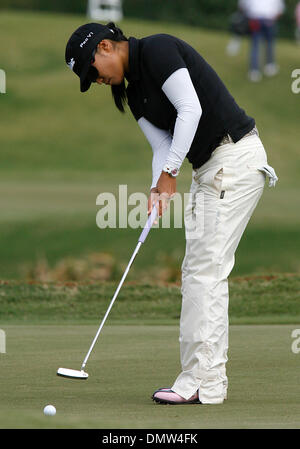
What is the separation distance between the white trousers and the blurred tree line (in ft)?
103

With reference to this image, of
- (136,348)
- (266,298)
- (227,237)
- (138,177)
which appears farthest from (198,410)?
(138,177)

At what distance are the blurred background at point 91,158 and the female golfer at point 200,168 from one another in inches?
256

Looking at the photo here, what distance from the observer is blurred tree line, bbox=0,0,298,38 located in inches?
1442

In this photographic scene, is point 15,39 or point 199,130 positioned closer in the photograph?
point 199,130

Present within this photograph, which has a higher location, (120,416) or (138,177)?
(138,177)

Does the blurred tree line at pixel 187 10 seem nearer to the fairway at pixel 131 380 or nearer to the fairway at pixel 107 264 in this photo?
the fairway at pixel 107 264

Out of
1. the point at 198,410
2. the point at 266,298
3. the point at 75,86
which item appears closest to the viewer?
the point at 198,410

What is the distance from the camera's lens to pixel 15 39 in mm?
28406

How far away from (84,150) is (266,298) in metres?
13.9

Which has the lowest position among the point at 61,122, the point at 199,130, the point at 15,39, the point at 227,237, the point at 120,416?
the point at 120,416

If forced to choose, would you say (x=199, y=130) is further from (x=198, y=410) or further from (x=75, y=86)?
(x=75, y=86)

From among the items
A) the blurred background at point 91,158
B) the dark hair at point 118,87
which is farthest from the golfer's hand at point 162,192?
the blurred background at point 91,158

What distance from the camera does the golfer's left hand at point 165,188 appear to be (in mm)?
5062

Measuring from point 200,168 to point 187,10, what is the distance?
33524mm
